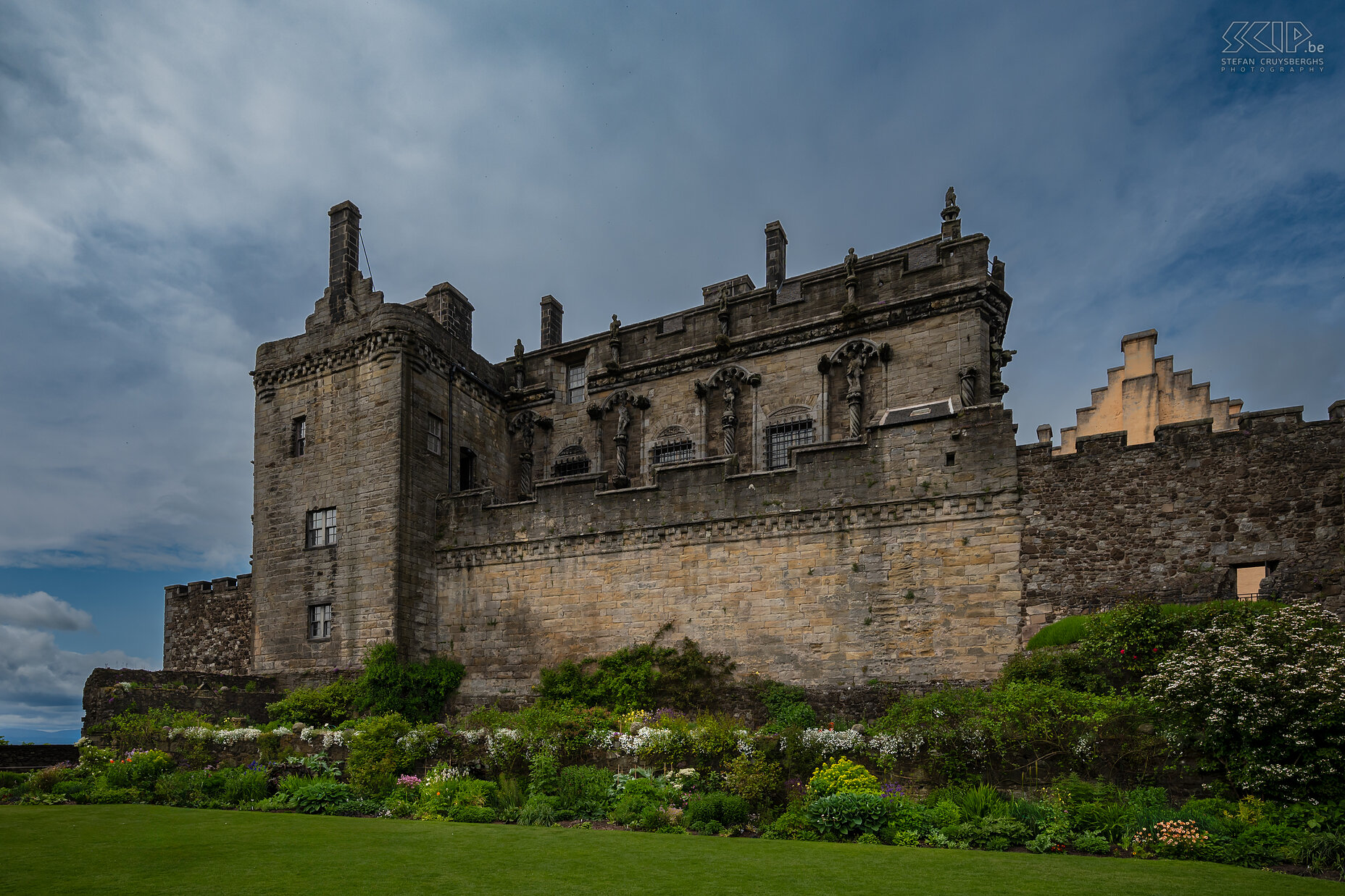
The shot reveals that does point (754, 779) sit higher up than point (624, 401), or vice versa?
point (624, 401)

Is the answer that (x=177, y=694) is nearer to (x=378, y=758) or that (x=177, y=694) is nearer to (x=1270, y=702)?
(x=378, y=758)

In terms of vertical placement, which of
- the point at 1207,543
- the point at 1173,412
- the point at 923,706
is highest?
the point at 1173,412

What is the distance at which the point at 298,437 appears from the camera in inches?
1107

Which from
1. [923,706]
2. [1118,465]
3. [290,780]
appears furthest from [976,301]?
[290,780]

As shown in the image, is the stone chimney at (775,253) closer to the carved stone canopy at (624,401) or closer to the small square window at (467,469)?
the carved stone canopy at (624,401)

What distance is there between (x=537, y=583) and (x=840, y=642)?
29.4ft

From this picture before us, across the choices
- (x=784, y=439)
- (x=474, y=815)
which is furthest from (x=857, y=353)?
(x=474, y=815)

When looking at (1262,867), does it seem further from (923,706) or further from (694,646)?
(694,646)

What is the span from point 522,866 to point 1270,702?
10.8 m

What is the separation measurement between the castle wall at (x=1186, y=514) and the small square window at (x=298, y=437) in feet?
68.7

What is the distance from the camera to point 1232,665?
13266mm

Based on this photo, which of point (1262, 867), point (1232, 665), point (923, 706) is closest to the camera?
point (1262, 867)

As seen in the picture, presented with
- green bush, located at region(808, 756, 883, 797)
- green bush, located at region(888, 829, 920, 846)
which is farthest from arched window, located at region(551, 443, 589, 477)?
green bush, located at region(888, 829, 920, 846)

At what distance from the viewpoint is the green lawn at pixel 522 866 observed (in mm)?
9766
